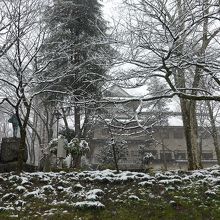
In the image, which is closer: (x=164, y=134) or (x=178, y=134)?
(x=164, y=134)

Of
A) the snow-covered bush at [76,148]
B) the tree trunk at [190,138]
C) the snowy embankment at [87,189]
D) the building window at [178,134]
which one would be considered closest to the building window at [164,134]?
the building window at [178,134]

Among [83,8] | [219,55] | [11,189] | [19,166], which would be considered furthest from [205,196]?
[83,8]

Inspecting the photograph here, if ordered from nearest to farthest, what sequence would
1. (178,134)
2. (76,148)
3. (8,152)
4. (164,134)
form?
(8,152) < (76,148) < (164,134) < (178,134)

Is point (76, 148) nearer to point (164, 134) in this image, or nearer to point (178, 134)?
point (164, 134)

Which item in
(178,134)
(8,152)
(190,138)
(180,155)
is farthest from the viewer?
(178,134)

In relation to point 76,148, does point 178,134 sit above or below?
above

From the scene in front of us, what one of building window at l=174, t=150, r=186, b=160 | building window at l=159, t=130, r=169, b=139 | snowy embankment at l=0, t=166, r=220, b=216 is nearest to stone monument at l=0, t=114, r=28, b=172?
snowy embankment at l=0, t=166, r=220, b=216

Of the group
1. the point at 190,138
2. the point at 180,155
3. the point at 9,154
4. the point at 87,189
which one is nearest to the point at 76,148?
the point at 9,154

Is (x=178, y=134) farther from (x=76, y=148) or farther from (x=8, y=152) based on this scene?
(x=8, y=152)

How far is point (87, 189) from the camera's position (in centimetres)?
953

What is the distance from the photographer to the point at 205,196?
28.3 feet

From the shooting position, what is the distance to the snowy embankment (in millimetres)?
8266

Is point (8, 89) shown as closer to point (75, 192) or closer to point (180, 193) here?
point (75, 192)

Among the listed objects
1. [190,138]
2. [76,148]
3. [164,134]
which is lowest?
[76,148]
